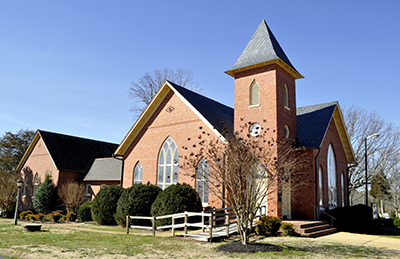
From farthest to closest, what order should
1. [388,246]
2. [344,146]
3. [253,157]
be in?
[344,146]
[388,246]
[253,157]

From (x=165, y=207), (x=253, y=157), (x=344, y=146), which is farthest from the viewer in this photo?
(x=344, y=146)

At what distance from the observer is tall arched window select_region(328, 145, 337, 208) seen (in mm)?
23016

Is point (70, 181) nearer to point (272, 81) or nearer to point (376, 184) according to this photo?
point (272, 81)

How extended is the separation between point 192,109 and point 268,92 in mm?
5184

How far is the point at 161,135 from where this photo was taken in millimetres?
23875

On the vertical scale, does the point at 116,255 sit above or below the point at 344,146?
below

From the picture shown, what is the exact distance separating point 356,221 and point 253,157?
34.3 feet

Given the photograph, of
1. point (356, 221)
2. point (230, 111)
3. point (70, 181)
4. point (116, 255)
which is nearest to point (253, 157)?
point (116, 255)

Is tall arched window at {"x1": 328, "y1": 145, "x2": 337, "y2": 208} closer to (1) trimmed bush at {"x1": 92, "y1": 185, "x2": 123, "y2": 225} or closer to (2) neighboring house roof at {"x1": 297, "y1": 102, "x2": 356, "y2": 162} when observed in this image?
(2) neighboring house roof at {"x1": 297, "y1": 102, "x2": 356, "y2": 162}

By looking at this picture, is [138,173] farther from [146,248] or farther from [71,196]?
[146,248]

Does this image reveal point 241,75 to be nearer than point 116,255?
No

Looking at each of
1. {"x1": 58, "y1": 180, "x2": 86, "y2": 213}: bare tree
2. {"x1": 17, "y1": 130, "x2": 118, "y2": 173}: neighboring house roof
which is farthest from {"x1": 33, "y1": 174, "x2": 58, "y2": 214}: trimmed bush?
{"x1": 17, "y1": 130, "x2": 118, "y2": 173}: neighboring house roof

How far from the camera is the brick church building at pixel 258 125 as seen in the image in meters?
19.7

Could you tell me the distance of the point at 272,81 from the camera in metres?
19.7
